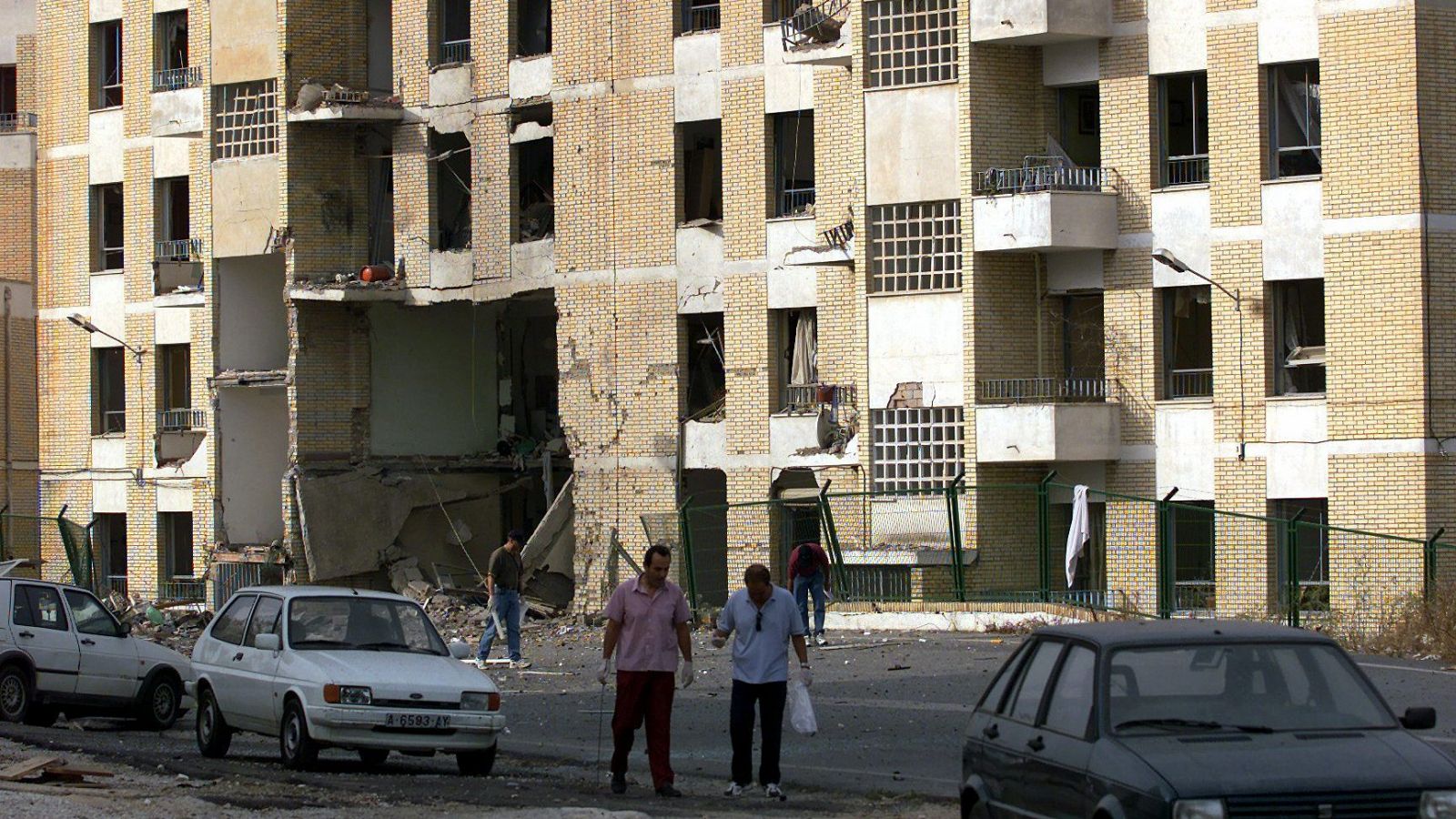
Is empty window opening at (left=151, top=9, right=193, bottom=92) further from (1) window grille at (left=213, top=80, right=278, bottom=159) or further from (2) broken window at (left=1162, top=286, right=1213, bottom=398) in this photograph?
(2) broken window at (left=1162, top=286, right=1213, bottom=398)

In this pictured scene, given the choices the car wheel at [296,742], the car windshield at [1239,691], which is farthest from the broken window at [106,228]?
the car windshield at [1239,691]

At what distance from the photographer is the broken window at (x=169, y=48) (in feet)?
151

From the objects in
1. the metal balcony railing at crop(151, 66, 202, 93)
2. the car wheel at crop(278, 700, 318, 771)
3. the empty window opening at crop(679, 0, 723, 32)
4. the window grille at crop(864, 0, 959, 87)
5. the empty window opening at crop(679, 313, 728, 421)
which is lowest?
the car wheel at crop(278, 700, 318, 771)

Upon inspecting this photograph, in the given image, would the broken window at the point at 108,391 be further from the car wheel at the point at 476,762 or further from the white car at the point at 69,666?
the car wheel at the point at 476,762

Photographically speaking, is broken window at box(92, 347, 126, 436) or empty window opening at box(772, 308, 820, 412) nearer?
empty window opening at box(772, 308, 820, 412)

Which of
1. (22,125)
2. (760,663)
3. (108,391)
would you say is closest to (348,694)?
(760,663)

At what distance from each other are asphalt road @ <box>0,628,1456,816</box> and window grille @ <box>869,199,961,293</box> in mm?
8064

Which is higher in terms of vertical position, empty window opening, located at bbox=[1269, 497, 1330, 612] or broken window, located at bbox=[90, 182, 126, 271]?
broken window, located at bbox=[90, 182, 126, 271]

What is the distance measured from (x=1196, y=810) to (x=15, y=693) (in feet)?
53.3

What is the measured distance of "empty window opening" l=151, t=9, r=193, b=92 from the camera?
45906 mm

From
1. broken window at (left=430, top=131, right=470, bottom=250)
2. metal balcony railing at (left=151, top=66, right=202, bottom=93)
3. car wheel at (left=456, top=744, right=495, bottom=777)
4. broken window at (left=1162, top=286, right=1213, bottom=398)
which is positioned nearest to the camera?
car wheel at (left=456, top=744, right=495, bottom=777)

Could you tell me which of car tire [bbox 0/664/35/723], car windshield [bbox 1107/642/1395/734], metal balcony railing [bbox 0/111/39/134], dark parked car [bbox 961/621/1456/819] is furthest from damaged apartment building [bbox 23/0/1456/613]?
car windshield [bbox 1107/642/1395/734]

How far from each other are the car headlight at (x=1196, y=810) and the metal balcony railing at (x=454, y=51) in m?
33.3

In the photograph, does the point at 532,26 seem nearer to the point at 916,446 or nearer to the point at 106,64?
the point at 916,446
